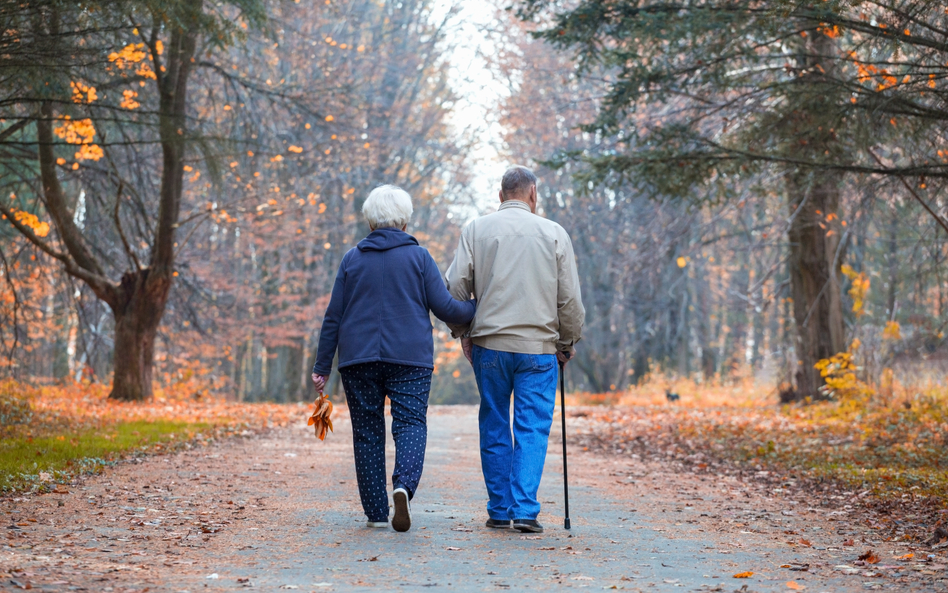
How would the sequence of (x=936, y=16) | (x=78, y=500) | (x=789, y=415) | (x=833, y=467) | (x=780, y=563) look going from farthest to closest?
1. (x=789, y=415)
2. (x=833, y=467)
3. (x=936, y=16)
4. (x=78, y=500)
5. (x=780, y=563)

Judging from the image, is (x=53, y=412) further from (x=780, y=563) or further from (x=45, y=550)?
(x=780, y=563)

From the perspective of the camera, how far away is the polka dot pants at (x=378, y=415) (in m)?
5.23

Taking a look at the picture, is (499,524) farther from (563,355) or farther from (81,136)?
(81,136)

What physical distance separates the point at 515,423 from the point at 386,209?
4.71ft

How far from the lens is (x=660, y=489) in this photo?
7551 millimetres

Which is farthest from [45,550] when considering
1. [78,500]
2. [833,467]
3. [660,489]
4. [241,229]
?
[241,229]

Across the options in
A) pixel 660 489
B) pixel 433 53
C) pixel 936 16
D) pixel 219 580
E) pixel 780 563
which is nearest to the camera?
pixel 219 580

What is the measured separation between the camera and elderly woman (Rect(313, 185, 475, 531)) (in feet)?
17.0

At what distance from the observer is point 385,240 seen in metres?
5.35

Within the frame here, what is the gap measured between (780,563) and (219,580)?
2632 mm

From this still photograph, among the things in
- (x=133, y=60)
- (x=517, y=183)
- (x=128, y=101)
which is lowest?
(x=517, y=183)

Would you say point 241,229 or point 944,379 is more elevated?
point 241,229

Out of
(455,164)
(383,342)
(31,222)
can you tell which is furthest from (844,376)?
(455,164)

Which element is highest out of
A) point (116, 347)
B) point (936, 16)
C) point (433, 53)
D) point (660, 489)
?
point (433, 53)
